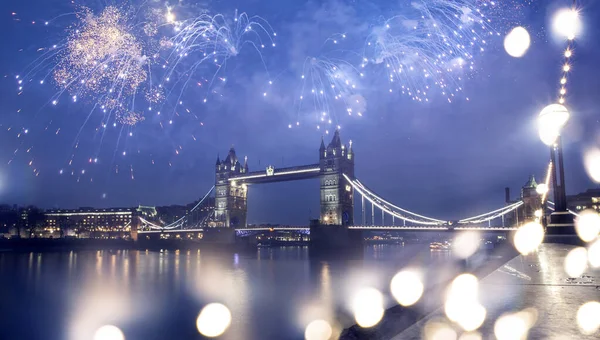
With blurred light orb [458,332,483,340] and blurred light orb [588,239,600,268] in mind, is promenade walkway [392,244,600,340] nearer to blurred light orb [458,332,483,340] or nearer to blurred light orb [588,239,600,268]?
blurred light orb [458,332,483,340]

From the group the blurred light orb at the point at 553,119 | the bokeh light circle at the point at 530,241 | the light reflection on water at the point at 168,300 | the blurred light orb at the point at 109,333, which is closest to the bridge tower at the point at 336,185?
the light reflection on water at the point at 168,300

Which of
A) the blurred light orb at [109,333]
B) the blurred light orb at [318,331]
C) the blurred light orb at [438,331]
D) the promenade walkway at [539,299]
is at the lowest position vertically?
the blurred light orb at [318,331]

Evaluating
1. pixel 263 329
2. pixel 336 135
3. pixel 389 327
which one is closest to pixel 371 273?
pixel 263 329

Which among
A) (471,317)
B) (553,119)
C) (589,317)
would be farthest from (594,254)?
(471,317)

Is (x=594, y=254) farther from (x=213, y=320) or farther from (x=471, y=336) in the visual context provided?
(x=213, y=320)

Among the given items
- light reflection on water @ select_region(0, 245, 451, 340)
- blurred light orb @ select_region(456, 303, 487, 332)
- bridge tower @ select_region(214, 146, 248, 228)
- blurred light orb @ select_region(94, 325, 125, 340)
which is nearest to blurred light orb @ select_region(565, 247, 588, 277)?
blurred light orb @ select_region(456, 303, 487, 332)

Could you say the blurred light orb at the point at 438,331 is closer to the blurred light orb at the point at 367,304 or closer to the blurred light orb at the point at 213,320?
the blurred light orb at the point at 367,304
